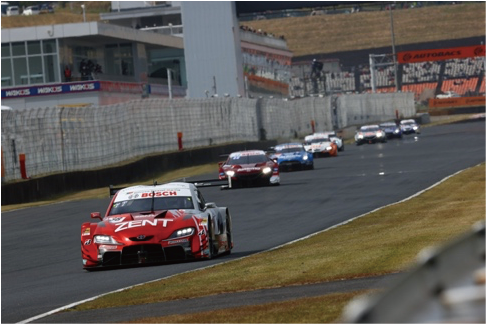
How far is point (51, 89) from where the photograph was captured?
75312mm

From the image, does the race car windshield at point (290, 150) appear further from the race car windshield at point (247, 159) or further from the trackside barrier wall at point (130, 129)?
the race car windshield at point (247, 159)

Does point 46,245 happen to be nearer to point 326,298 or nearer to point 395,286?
point 326,298

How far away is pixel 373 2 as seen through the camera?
92.9 m

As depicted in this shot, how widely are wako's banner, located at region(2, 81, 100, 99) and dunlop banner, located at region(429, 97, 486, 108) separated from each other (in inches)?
2164

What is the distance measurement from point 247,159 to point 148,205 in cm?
2065

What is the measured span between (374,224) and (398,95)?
320 feet

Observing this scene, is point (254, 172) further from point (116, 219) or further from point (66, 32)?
point (66, 32)

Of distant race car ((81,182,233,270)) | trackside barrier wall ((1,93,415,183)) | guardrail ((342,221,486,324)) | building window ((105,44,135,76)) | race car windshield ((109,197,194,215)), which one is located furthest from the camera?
building window ((105,44,135,76))

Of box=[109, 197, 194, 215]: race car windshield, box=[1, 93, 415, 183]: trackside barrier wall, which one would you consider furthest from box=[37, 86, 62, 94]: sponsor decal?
box=[109, 197, 194, 215]: race car windshield

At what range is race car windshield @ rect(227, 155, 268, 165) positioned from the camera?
126ft

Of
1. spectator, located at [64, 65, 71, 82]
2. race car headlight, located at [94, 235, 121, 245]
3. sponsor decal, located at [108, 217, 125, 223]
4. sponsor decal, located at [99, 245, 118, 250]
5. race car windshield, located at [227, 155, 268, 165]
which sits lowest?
sponsor decal, located at [99, 245, 118, 250]

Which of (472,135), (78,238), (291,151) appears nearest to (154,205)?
(78,238)

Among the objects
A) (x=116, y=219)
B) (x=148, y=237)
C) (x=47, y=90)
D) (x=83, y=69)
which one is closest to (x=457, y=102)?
(x=83, y=69)

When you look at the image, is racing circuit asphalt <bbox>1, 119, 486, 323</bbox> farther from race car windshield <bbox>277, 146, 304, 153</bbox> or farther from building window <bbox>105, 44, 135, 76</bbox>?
building window <bbox>105, 44, 135, 76</bbox>
